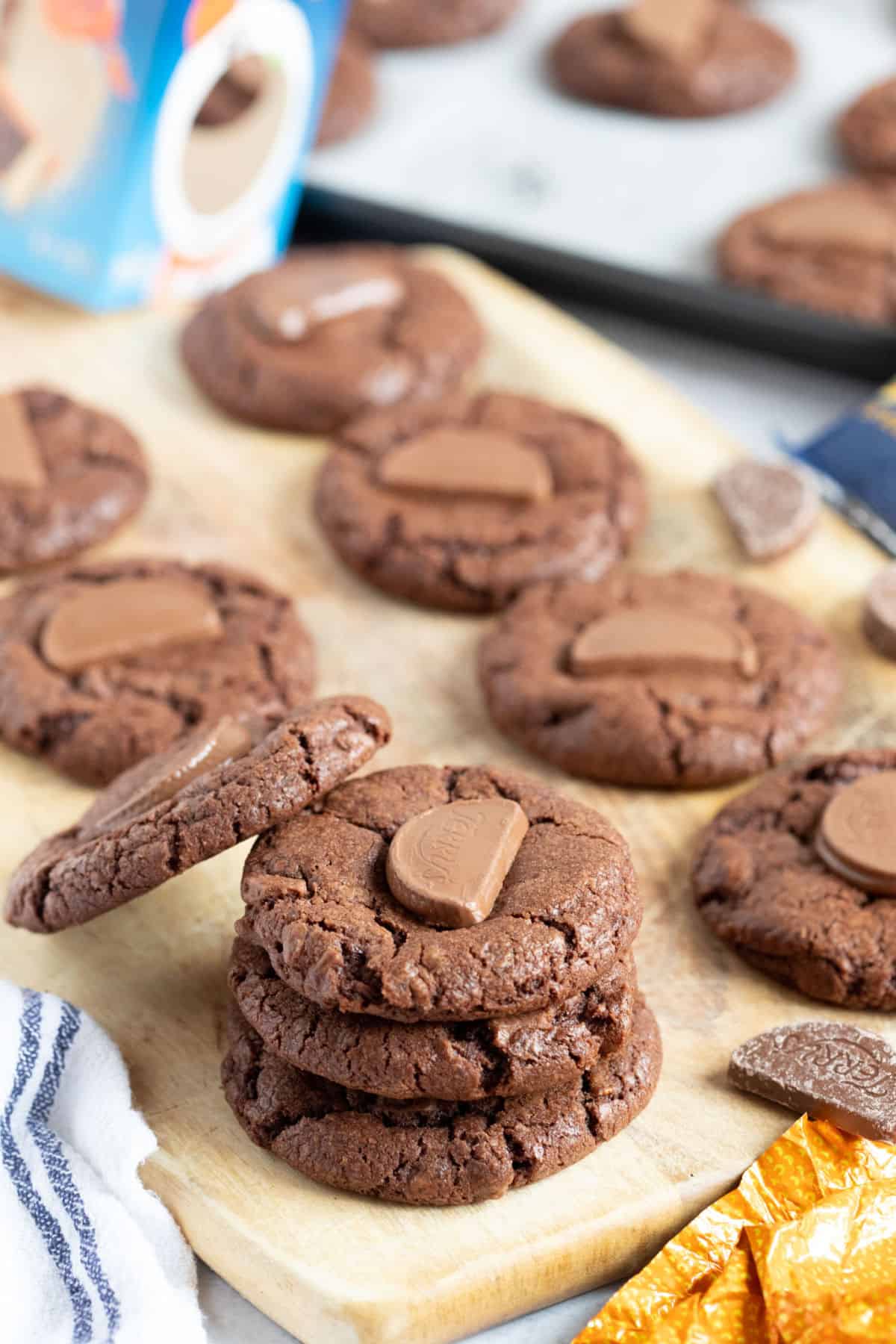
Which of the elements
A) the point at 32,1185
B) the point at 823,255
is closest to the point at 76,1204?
the point at 32,1185

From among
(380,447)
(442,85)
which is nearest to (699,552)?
(380,447)

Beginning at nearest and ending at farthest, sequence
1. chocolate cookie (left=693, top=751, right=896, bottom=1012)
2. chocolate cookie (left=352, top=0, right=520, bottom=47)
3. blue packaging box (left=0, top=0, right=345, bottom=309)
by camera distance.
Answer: chocolate cookie (left=693, top=751, right=896, bottom=1012) → blue packaging box (left=0, top=0, right=345, bottom=309) → chocolate cookie (left=352, top=0, right=520, bottom=47)

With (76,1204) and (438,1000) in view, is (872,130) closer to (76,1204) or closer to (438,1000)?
(438,1000)

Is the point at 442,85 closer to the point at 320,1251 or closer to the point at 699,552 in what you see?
the point at 699,552

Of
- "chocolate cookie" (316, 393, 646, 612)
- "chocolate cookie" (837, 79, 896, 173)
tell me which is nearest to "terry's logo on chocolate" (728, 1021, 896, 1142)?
"chocolate cookie" (316, 393, 646, 612)

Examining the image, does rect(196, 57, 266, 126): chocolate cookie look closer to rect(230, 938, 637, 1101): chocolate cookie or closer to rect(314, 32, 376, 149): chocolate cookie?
rect(314, 32, 376, 149): chocolate cookie
